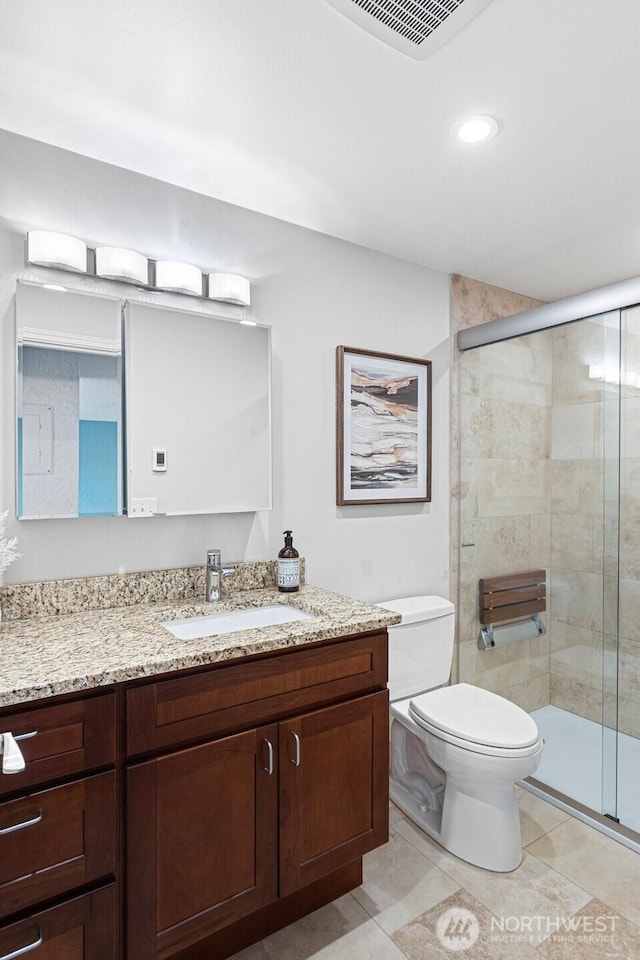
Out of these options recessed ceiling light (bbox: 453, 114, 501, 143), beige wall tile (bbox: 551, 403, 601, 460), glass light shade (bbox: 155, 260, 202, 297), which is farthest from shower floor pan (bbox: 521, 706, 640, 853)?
glass light shade (bbox: 155, 260, 202, 297)

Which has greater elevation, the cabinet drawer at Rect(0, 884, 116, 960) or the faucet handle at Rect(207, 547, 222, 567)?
the faucet handle at Rect(207, 547, 222, 567)

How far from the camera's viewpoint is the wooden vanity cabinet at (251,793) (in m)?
1.28

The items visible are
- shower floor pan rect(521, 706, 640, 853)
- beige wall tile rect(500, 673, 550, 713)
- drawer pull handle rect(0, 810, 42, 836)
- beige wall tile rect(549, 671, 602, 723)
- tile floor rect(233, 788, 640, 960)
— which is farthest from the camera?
beige wall tile rect(500, 673, 550, 713)

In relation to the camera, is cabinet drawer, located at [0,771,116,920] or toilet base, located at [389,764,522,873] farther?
toilet base, located at [389,764,522,873]

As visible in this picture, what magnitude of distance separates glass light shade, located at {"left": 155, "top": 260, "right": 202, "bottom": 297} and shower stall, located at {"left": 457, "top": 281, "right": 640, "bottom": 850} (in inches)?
54.5

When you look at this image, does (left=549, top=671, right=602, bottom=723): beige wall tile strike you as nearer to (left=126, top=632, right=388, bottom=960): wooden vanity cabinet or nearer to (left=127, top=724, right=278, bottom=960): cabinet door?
(left=126, top=632, right=388, bottom=960): wooden vanity cabinet

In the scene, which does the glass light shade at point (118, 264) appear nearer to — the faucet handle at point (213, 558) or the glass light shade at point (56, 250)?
the glass light shade at point (56, 250)

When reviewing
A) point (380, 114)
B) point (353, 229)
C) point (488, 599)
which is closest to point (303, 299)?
point (353, 229)

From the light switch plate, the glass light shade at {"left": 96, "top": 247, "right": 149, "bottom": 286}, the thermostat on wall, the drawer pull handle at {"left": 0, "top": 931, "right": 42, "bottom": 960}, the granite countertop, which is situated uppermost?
the glass light shade at {"left": 96, "top": 247, "right": 149, "bottom": 286}

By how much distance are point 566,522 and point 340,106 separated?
1865mm

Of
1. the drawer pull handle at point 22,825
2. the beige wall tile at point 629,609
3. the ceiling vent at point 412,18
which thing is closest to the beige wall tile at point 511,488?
the beige wall tile at point 629,609

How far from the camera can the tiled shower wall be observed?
102 inches

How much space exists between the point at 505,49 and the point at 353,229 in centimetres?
97

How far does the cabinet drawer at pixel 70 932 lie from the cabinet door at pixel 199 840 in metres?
0.05
